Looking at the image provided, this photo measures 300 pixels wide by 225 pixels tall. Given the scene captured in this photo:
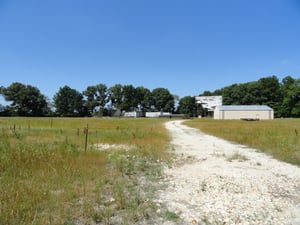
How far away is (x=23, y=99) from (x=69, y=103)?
19525 millimetres

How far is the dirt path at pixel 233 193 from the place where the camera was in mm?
3896

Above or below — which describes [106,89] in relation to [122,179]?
above

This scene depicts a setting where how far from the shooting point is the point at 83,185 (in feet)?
17.0

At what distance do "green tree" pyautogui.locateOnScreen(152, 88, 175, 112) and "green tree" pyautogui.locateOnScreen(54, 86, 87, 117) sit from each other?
3595cm

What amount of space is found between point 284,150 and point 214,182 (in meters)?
6.55

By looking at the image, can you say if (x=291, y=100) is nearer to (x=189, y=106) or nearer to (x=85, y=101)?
(x=189, y=106)

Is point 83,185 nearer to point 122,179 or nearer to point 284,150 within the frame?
point 122,179

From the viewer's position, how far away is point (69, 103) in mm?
105375

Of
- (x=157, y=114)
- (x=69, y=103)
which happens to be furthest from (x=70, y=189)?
(x=69, y=103)

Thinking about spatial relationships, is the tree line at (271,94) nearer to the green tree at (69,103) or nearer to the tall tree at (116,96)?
the tall tree at (116,96)

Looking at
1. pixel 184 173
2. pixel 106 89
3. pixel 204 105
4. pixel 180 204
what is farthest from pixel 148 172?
pixel 106 89

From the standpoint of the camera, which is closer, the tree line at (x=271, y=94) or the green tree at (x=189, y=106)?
the tree line at (x=271, y=94)

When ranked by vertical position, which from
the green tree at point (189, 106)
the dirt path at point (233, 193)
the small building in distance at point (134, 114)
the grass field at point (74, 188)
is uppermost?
the green tree at point (189, 106)

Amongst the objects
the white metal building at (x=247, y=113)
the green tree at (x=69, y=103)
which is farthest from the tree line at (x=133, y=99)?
the white metal building at (x=247, y=113)
